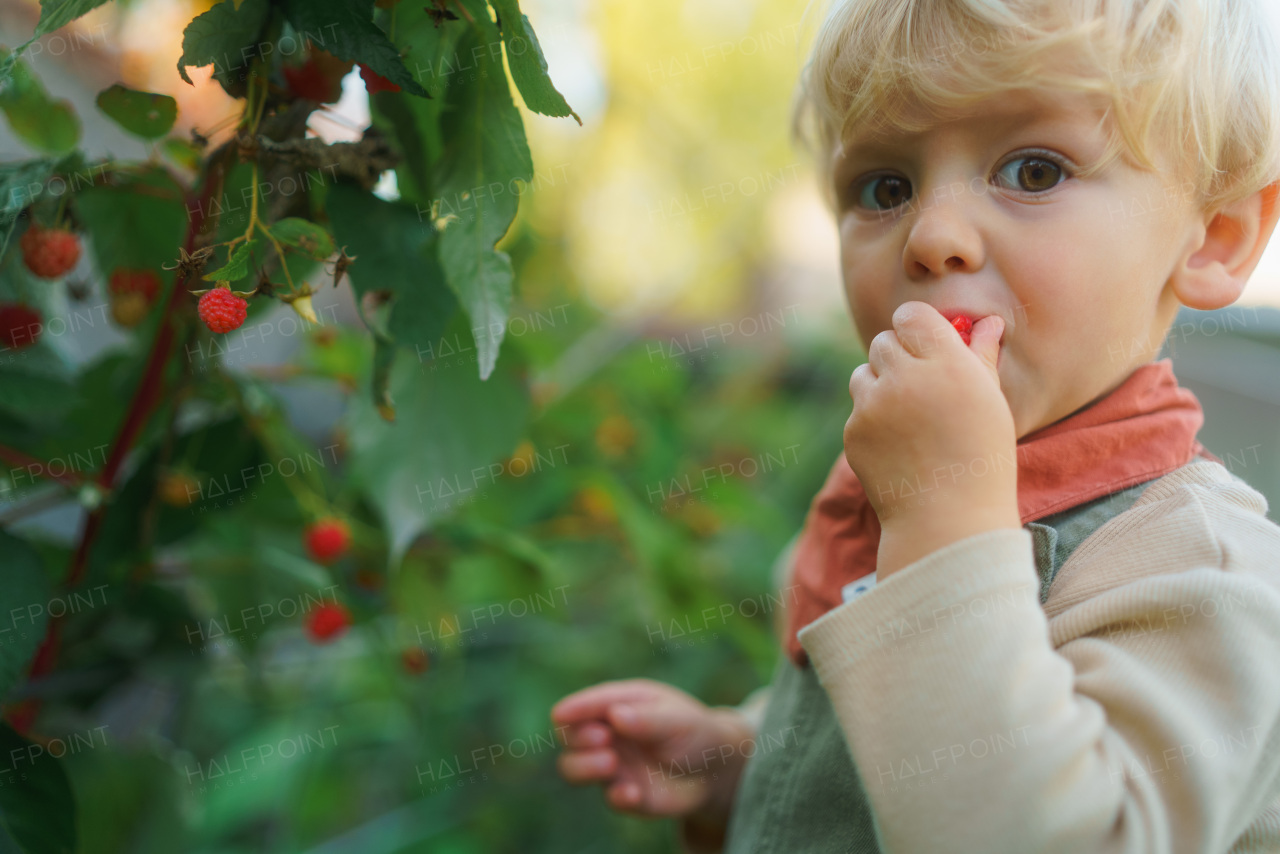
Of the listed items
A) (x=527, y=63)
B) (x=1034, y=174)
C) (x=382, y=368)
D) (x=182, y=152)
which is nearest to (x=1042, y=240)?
(x=1034, y=174)

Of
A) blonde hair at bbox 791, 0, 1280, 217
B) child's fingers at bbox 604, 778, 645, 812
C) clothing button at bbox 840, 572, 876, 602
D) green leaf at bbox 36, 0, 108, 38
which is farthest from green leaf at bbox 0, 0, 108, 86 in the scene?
child's fingers at bbox 604, 778, 645, 812

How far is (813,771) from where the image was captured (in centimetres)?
55

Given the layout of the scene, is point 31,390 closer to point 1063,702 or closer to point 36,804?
point 36,804

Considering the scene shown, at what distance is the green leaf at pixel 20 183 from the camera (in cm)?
43

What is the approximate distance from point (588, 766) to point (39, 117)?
Answer: 706 mm

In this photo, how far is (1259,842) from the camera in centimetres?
46

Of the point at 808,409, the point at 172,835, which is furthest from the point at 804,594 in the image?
the point at 808,409

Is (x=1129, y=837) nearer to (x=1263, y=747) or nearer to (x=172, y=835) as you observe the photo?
(x=1263, y=747)

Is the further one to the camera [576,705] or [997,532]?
[576,705]

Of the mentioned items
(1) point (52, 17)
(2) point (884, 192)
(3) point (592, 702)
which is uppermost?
(2) point (884, 192)

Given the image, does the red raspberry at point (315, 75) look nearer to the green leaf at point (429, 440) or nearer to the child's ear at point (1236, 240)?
the green leaf at point (429, 440)

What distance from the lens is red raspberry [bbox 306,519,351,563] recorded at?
76 cm

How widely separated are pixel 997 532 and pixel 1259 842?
0.26 m

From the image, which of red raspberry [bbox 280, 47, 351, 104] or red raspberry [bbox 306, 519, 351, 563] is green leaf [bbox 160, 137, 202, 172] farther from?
red raspberry [bbox 306, 519, 351, 563]
